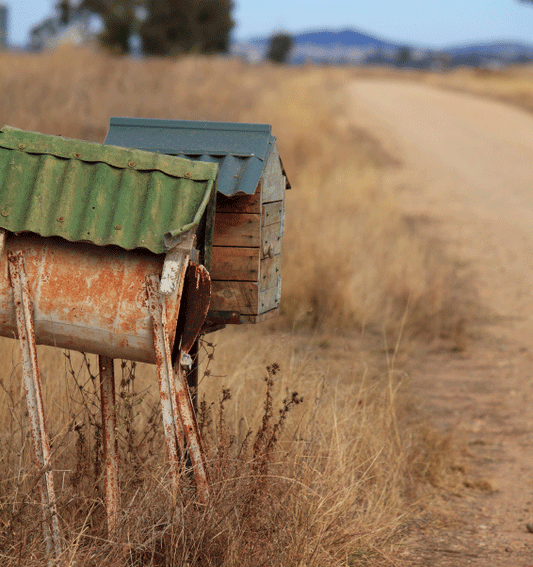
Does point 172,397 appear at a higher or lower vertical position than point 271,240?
lower

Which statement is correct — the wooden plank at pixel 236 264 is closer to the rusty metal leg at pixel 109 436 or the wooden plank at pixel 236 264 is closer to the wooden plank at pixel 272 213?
the wooden plank at pixel 272 213

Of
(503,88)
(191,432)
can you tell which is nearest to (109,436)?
(191,432)

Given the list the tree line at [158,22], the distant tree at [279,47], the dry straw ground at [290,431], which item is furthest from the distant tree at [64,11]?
the distant tree at [279,47]

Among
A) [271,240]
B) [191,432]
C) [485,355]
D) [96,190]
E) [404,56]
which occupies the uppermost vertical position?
[404,56]

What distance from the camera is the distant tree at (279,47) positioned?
197 ft

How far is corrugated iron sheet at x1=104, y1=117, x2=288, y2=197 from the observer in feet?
7.80

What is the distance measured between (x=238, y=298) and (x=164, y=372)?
515 mm

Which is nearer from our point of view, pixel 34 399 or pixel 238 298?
pixel 34 399

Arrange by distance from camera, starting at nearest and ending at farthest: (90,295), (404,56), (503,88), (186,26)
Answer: (90,295)
(186,26)
(503,88)
(404,56)

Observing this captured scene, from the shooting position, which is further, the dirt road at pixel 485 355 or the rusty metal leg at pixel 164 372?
the dirt road at pixel 485 355

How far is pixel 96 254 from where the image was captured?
2.04 m

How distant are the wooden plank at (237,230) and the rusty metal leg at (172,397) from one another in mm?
490

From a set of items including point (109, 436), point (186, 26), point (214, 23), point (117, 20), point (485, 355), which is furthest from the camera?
point (214, 23)

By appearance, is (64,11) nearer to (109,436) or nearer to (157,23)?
(157,23)
